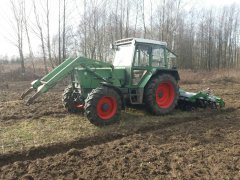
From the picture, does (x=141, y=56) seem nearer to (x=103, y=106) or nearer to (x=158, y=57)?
(x=158, y=57)

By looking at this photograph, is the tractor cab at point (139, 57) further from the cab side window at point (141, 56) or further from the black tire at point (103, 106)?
the black tire at point (103, 106)

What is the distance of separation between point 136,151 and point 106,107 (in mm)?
1999

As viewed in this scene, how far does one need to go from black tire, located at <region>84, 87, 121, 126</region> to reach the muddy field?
0.77 feet

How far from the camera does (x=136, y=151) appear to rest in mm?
5809

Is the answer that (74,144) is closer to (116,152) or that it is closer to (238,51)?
(116,152)

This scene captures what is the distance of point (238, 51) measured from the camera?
2152 inches

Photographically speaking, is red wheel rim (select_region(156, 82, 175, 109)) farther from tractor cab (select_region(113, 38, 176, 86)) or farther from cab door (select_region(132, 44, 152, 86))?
cab door (select_region(132, 44, 152, 86))

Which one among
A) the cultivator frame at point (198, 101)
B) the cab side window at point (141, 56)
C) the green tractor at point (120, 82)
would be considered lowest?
the cultivator frame at point (198, 101)

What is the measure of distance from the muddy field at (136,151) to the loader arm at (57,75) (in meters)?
0.96

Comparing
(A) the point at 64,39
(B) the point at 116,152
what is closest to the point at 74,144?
(B) the point at 116,152

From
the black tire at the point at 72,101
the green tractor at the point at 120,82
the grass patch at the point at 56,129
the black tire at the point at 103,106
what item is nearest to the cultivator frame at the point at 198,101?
the green tractor at the point at 120,82

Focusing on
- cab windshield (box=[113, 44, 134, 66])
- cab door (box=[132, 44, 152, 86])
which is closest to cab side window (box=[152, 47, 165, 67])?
cab door (box=[132, 44, 152, 86])

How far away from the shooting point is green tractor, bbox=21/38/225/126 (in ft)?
24.5

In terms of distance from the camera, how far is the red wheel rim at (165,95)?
29.7 ft
